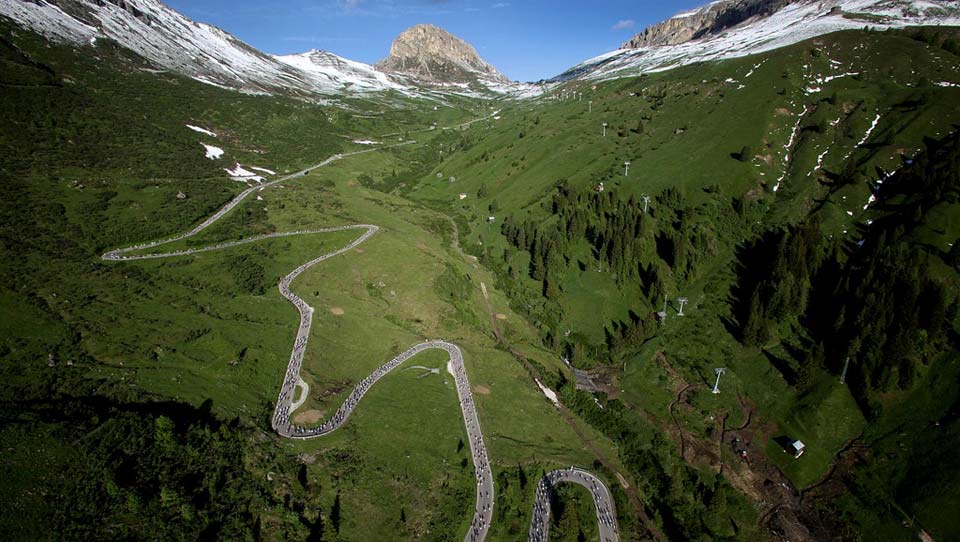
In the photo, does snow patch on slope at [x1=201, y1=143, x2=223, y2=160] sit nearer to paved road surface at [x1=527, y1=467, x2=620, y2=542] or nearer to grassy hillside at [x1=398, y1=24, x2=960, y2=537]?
grassy hillside at [x1=398, y1=24, x2=960, y2=537]

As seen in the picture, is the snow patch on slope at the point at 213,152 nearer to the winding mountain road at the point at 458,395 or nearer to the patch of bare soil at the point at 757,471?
the winding mountain road at the point at 458,395

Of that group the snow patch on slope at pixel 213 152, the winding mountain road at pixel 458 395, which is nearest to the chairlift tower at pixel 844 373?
the winding mountain road at pixel 458 395

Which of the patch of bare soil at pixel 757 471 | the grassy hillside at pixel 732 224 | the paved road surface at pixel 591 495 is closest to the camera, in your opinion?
the paved road surface at pixel 591 495

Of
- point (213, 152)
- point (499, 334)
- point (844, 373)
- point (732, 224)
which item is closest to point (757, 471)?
point (844, 373)

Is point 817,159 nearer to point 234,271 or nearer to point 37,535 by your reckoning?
point 234,271

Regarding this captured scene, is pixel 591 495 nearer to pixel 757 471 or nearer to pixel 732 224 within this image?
pixel 757 471

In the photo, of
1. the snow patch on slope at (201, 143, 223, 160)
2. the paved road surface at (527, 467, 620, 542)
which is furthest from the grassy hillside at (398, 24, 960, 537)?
the snow patch on slope at (201, 143, 223, 160)

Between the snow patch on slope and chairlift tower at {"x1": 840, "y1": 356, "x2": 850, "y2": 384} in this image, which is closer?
chairlift tower at {"x1": 840, "y1": 356, "x2": 850, "y2": 384}

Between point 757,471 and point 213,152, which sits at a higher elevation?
point 213,152
